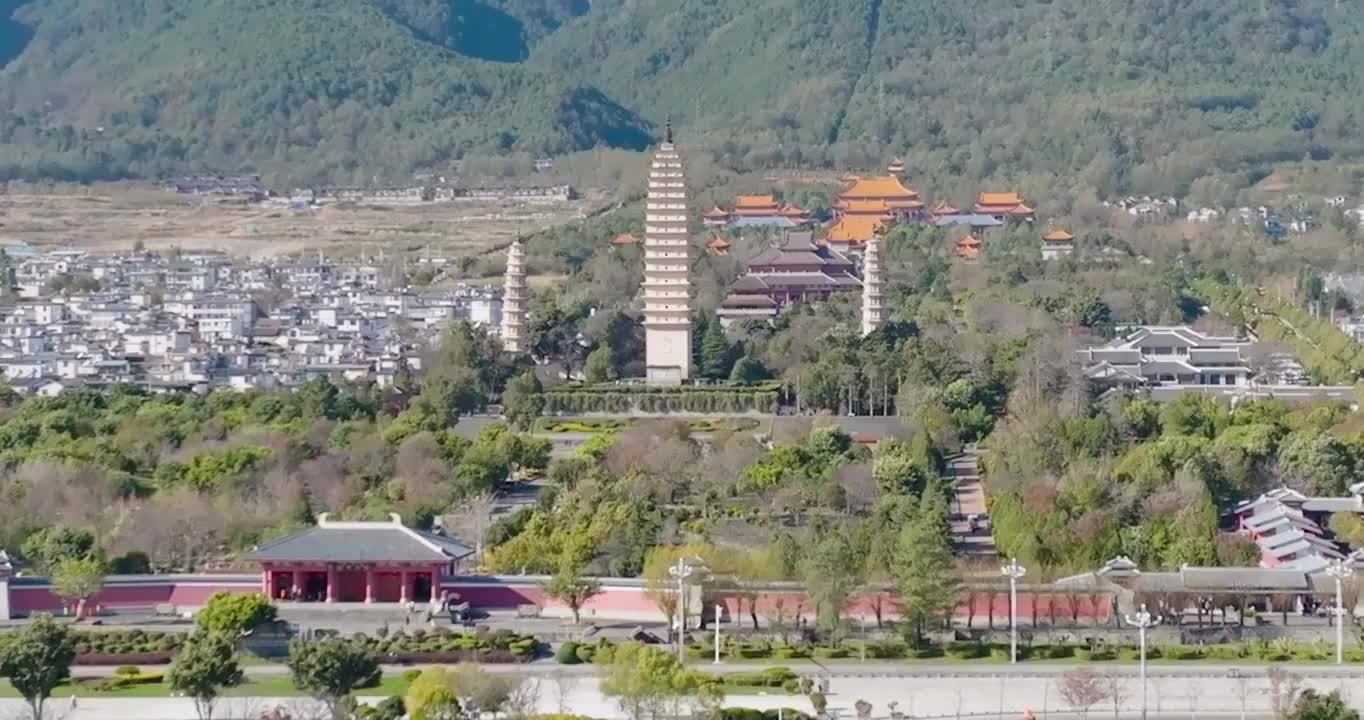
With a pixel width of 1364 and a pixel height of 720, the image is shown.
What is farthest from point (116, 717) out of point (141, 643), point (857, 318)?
point (857, 318)

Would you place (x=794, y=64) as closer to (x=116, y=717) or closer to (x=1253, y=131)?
(x=1253, y=131)

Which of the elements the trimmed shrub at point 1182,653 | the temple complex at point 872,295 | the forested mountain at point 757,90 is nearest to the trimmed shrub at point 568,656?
the trimmed shrub at point 1182,653

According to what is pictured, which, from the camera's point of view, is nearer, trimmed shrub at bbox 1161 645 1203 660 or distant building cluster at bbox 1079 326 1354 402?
trimmed shrub at bbox 1161 645 1203 660

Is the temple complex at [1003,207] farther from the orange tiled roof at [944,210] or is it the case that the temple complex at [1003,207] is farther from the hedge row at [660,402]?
the hedge row at [660,402]

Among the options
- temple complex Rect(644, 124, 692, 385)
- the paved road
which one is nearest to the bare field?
temple complex Rect(644, 124, 692, 385)

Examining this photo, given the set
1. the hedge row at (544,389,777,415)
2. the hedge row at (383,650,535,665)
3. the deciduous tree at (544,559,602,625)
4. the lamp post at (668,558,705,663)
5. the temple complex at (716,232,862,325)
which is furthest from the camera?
the temple complex at (716,232,862,325)

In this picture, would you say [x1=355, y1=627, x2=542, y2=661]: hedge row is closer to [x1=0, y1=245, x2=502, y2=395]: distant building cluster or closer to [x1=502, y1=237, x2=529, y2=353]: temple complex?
[x1=0, y1=245, x2=502, y2=395]: distant building cluster

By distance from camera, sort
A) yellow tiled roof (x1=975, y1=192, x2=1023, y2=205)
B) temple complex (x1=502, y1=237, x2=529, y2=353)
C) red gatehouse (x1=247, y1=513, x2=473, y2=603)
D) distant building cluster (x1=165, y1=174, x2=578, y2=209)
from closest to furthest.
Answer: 1. red gatehouse (x1=247, y1=513, x2=473, y2=603)
2. temple complex (x1=502, y1=237, x2=529, y2=353)
3. yellow tiled roof (x1=975, y1=192, x2=1023, y2=205)
4. distant building cluster (x1=165, y1=174, x2=578, y2=209)
